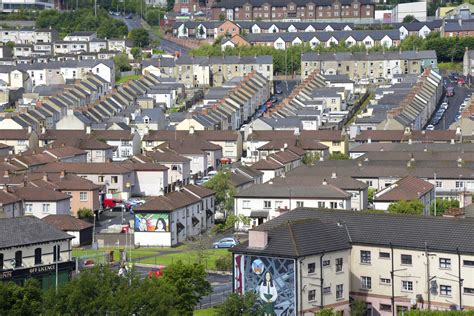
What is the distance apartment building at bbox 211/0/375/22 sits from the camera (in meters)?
139

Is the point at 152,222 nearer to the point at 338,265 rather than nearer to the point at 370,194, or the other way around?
the point at 370,194

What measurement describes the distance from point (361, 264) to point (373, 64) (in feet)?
232

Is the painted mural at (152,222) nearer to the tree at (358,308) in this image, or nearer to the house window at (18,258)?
the house window at (18,258)

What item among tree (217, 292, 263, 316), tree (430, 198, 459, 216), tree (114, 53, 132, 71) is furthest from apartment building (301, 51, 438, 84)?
tree (217, 292, 263, 316)

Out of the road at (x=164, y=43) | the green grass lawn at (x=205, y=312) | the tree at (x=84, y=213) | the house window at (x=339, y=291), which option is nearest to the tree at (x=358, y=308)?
the house window at (x=339, y=291)

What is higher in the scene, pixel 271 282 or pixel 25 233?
pixel 25 233

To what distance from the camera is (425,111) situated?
87875 mm

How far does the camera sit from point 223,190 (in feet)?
193

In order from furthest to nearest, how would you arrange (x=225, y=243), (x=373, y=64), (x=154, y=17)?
(x=154, y=17)
(x=373, y=64)
(x=225, y=243)

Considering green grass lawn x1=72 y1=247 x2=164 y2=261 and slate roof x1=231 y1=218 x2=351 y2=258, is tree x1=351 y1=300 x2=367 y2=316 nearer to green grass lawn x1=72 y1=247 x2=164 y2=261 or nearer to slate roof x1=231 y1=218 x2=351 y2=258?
slate roof x1=231 y1=218 x2=351 y2=258

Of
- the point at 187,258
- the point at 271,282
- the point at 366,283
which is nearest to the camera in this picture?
the point at 271,282

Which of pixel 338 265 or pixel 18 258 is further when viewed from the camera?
pixel 18 258

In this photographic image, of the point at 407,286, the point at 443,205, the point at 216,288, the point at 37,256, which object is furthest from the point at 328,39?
the point at 407,286

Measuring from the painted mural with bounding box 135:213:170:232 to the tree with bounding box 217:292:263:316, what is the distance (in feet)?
55.3
